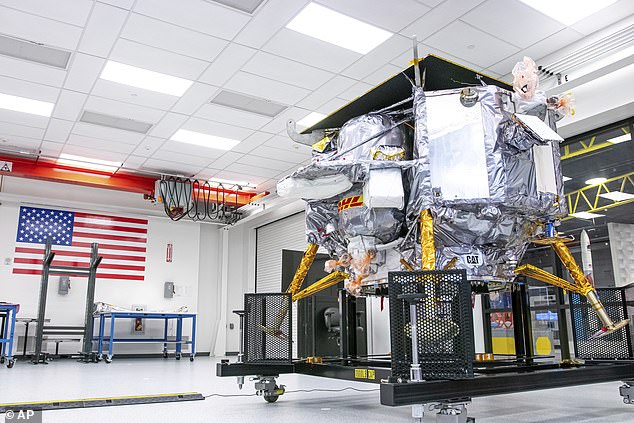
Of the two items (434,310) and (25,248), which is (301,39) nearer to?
(434,310)

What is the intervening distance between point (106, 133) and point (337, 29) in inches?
162

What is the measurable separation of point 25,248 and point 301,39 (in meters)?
7.29

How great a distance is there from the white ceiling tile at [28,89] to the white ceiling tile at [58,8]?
1.59 m

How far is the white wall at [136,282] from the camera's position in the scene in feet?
31.2

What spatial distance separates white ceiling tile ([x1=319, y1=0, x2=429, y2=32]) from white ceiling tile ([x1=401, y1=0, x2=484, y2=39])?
0.08m

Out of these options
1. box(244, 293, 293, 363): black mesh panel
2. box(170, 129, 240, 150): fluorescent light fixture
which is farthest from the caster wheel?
box(170, 129, 240, 150): fluorescent light fixture

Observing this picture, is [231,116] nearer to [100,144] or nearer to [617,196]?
[100,144]

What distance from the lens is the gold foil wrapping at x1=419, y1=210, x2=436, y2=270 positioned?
94.4 inches

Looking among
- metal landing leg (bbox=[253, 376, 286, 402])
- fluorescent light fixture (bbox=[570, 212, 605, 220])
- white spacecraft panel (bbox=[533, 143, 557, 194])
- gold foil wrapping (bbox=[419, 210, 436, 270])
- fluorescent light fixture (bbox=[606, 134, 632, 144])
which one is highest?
fluorescent light fixture (bbox=[606, 134, 632, 144])

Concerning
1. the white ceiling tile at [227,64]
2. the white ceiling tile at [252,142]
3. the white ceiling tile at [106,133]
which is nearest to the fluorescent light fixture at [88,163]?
the white ceiling tile at [106,133]

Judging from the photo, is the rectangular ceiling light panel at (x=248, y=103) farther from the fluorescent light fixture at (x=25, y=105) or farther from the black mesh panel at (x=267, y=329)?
the black mesh panel at (x=267, y=329)

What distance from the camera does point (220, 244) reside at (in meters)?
11.8

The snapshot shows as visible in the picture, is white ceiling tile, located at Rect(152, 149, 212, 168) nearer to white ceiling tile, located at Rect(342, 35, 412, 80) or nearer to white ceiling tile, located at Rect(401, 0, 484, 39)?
white ceiling tile, located at Rect(342, 35, 412, 80)

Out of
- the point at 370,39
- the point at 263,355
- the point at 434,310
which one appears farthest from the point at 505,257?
the point at 370,39
